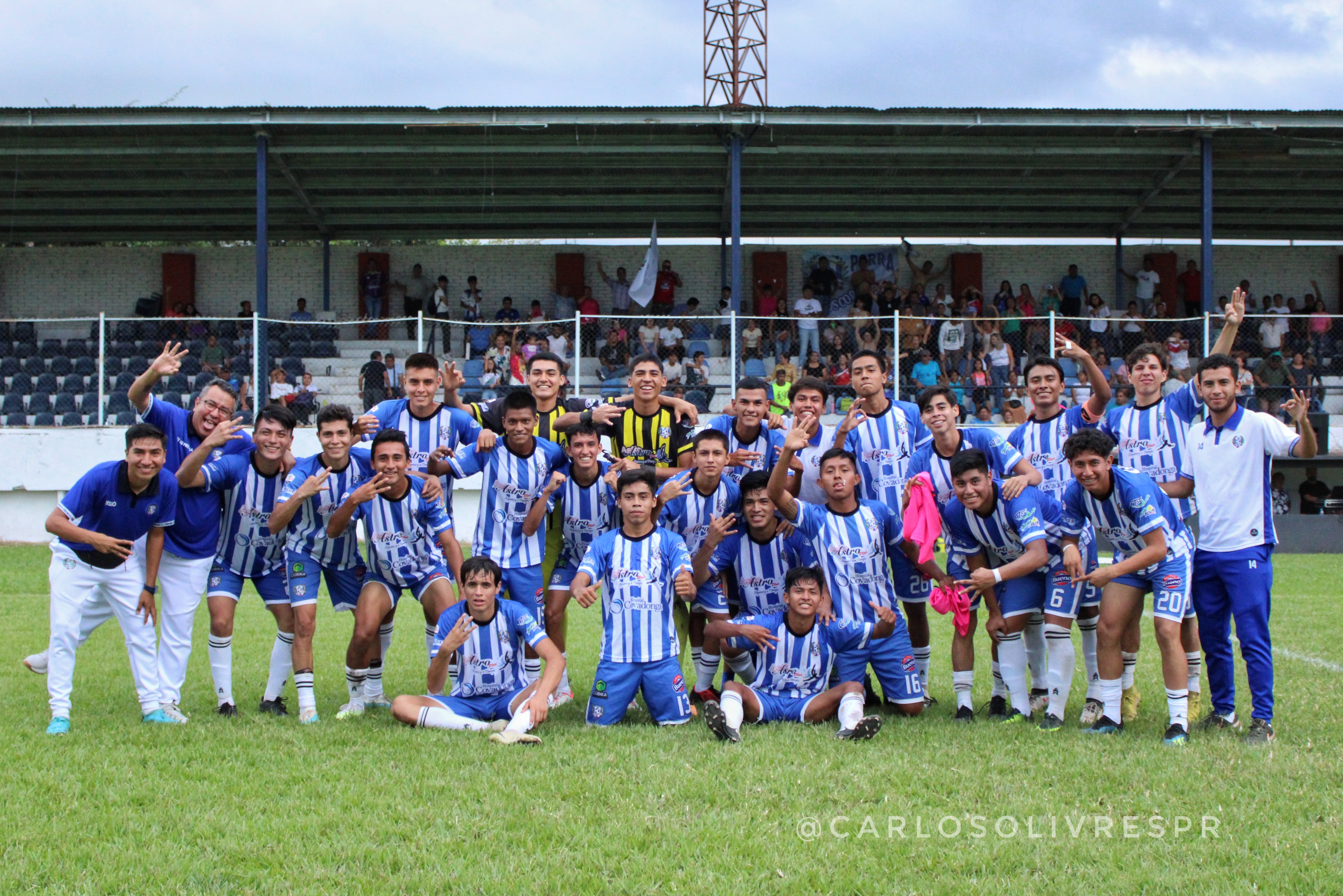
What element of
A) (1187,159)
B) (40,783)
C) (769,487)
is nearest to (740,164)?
(1187,159)

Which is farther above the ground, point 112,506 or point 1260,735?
point 112,506

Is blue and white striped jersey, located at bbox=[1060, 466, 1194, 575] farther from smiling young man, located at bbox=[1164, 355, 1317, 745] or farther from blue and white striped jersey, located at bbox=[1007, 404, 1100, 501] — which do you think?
Result: blue and white striped jersey, located at bbox=[1007, 404, 1100, 501]

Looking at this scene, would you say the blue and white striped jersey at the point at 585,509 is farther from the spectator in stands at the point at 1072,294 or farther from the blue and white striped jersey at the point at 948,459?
the spectator in stands at the point at 1072,294

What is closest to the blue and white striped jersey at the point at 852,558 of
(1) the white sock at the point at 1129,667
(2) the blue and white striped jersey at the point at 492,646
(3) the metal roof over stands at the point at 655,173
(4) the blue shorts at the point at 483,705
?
(1) the white sock at the point at 1129,667

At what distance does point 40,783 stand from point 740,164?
629 inches

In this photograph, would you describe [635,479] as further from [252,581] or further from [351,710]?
[252,581]

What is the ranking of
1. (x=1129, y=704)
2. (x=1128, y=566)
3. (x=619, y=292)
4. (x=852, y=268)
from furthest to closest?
(x=852, y=268), (x=619, y=292), (x=1129, y=704), (x=1128, y=566)

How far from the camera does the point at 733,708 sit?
6.45 metres

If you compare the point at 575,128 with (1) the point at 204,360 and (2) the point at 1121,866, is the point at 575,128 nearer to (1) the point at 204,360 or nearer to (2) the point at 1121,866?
(1) the point at 204,360

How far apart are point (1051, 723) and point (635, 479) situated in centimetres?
282

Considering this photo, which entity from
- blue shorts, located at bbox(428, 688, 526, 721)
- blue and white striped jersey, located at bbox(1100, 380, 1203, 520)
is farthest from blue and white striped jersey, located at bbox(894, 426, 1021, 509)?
blue shorts, located at bbox(428, 688, 526, 721)

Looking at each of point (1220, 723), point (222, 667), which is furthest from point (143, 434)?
point (1220, 723)

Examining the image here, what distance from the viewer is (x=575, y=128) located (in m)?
18.5

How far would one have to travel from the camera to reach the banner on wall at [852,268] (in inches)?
933
